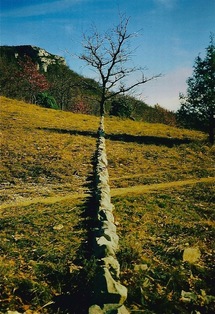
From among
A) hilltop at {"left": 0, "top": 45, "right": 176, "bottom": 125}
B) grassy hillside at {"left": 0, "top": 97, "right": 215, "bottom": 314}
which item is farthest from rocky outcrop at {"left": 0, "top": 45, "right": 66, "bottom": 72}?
grassy hillside at {"left": 0, "top": 97, "right": 215, "bottom": 314}

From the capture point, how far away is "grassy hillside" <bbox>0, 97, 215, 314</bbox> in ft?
10.9

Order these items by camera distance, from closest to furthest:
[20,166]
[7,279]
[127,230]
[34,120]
Result: 1. [7,279]
2. [127,230]
3. [20,166]
4. [34,120]

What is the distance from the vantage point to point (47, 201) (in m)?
6.36

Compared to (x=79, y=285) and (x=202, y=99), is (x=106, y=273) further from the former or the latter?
(x=202, y=99)

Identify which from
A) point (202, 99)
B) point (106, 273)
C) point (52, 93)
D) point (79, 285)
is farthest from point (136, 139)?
point (52, 93)

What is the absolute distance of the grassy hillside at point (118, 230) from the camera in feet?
10.9

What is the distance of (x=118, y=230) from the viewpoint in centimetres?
494

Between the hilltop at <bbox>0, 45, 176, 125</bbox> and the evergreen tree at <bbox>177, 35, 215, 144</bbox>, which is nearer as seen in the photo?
the evergreen tree at <bbox>177, 35, 215, 144</bbox>

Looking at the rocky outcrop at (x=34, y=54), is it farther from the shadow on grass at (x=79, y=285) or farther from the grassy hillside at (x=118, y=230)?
the shadow on grass at (x=79, y=285)

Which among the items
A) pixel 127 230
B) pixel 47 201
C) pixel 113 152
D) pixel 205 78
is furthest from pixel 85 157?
pixel 205 78

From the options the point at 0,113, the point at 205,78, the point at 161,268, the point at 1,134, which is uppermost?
the point at 205,78

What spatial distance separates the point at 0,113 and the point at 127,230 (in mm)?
16071

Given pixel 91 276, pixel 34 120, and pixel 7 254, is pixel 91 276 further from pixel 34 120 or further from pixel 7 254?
pixel 34 120

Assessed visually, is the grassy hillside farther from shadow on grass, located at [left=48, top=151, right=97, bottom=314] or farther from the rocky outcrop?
the rocky outcrop
